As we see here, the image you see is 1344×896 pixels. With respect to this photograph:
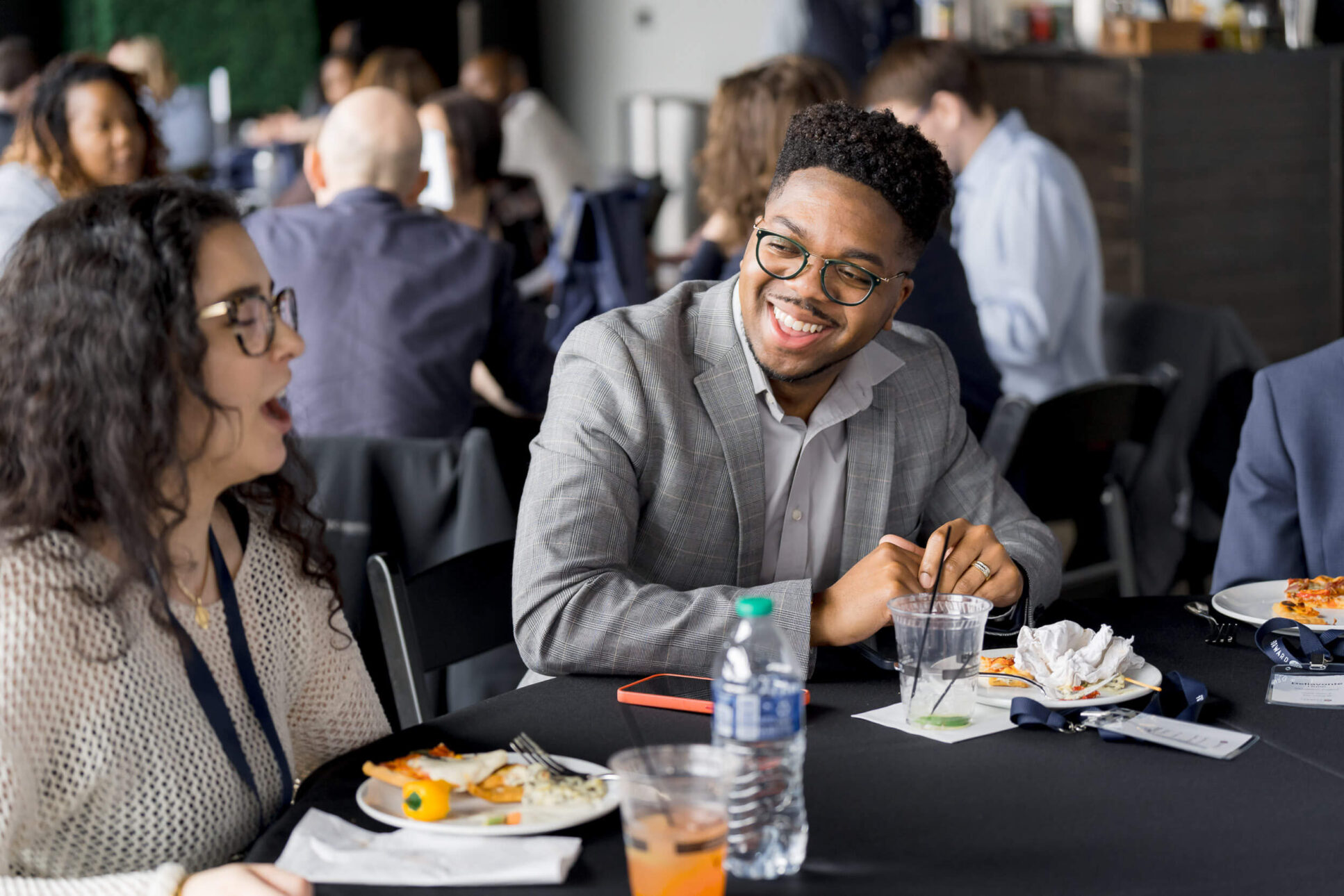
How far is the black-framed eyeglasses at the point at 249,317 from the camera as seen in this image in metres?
1.24

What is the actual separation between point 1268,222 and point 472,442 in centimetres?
375

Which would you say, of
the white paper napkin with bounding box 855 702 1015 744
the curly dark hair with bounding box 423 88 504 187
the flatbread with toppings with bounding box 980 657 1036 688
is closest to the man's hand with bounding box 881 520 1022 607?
the flatbread with toppings with bounding box 980 657 1036 688

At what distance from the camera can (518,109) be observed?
6910mm

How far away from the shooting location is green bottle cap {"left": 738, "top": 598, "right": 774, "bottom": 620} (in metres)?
1.09

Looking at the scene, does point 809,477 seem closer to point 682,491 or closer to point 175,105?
point 682,491

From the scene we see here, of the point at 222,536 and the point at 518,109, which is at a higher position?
the point at 518,109

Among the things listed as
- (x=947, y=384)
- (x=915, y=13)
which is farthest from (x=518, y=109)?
(x=947, y=384)

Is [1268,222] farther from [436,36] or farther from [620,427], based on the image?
[436,36]

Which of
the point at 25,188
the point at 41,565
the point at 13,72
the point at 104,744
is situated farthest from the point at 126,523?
the point at 13,72

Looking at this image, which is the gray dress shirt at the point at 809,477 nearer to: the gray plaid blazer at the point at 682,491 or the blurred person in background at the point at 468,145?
the gray plaid blazer at the point at 682,491

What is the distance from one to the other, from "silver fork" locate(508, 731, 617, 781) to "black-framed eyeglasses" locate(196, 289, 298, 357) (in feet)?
1.38

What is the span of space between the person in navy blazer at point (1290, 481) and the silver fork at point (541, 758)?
1.09 metres

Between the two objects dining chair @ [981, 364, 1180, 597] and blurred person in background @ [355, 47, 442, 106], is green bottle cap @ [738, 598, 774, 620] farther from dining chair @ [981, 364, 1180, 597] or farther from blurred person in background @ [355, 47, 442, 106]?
blurred person in background @ [355, 47, 442, 106]

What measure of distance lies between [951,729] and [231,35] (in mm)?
11191
